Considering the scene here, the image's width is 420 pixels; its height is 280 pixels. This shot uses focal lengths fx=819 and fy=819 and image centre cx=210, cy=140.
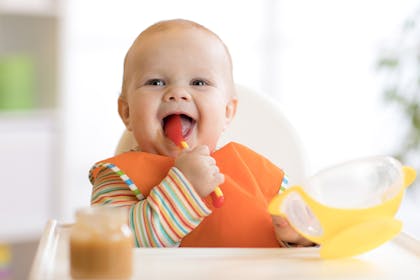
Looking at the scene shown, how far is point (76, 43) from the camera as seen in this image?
11.8 ft

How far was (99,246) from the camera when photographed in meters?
0.97

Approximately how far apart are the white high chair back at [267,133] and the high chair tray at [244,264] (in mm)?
481

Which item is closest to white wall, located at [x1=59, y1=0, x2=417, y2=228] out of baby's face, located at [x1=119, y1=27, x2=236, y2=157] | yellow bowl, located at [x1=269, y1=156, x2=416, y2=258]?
baby's face, located at [x1=119, y1=27, x2=236, y2=157]

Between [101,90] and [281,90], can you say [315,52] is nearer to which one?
[281,90]

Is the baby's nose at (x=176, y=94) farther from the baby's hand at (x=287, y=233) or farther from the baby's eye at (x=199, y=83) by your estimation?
the baby's hand at (x=287, y=233)

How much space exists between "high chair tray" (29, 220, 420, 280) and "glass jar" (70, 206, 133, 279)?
59 mm

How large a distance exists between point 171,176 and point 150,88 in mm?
217

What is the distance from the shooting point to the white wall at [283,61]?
11.9 ft

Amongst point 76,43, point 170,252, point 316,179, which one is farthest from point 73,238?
point 76,43

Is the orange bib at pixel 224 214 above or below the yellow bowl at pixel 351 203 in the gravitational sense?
below

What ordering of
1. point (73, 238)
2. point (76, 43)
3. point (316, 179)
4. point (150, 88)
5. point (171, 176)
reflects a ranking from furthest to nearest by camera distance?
point (76, 43)
point (150, 88)
point (171, 176)
point (316, 179)
point (73, 238)

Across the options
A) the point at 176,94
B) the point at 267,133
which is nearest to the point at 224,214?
the point at 176,94

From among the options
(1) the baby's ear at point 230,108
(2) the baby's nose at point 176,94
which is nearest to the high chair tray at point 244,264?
(2) the baby's nose at point 176,94

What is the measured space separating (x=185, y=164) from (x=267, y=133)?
514mm
